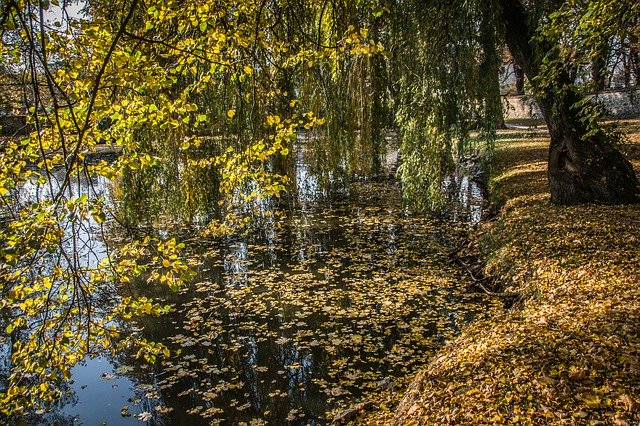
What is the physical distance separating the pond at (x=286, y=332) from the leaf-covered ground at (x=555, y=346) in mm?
650

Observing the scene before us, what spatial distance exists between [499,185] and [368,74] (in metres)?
A: 5.74

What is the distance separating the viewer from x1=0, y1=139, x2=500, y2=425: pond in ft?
13.0

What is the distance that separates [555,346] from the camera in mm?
3053

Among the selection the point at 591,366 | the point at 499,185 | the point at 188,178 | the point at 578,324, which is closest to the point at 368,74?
the point at 188,178

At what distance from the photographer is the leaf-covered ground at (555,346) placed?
98.0 inches

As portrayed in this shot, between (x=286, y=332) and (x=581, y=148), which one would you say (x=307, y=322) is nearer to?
(x=286, y=332)

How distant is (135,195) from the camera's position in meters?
5.55

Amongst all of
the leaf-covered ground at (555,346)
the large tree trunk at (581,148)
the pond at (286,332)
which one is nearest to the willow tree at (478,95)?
the large tree trunk at (581,148)

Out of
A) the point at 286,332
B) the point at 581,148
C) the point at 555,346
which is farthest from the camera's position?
the point at 581,148

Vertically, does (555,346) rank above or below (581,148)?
below

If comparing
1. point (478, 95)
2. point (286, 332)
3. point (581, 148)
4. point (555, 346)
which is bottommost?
point (286, 332)

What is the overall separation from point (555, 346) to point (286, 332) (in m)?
2.92

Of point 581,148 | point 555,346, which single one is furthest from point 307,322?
point 581,148

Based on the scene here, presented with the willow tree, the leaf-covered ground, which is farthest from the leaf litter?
the willow tree
